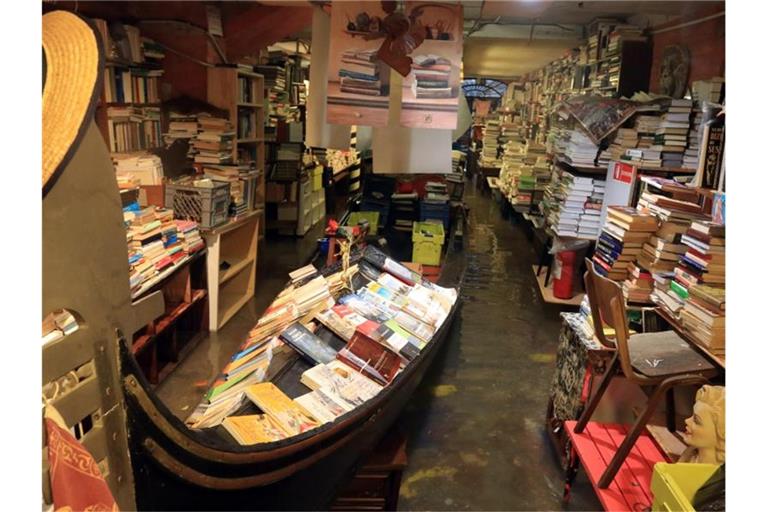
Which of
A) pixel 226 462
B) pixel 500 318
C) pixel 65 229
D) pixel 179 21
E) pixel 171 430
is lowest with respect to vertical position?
pixel 500 318

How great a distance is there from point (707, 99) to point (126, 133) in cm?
464

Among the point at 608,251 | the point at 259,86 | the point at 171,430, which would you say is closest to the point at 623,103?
the point at 608,251

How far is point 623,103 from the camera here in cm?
491

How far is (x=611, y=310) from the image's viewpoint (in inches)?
93.0

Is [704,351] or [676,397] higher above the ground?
[704,351]

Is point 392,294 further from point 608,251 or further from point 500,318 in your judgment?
point 500,318

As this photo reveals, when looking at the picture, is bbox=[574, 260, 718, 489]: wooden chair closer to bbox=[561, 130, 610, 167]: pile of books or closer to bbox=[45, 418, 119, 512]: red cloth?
bbox=[45, 418, 119, 512]: red cloth

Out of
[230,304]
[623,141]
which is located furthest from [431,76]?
[230,304]

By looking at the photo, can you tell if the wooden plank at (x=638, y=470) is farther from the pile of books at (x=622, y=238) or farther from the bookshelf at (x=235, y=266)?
the bookshelf at (x=235, y=266)

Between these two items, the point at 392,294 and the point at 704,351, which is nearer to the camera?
the point at 704,351

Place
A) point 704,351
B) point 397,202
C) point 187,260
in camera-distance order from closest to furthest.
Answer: point 704,351 → point 187,260 → point 397,202

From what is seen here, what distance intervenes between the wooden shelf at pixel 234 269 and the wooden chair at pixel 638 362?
3303mm

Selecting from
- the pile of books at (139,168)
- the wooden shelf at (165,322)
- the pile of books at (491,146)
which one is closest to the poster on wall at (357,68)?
the wooden shelf at (165,322)

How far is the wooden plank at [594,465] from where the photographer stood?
7.48ft
